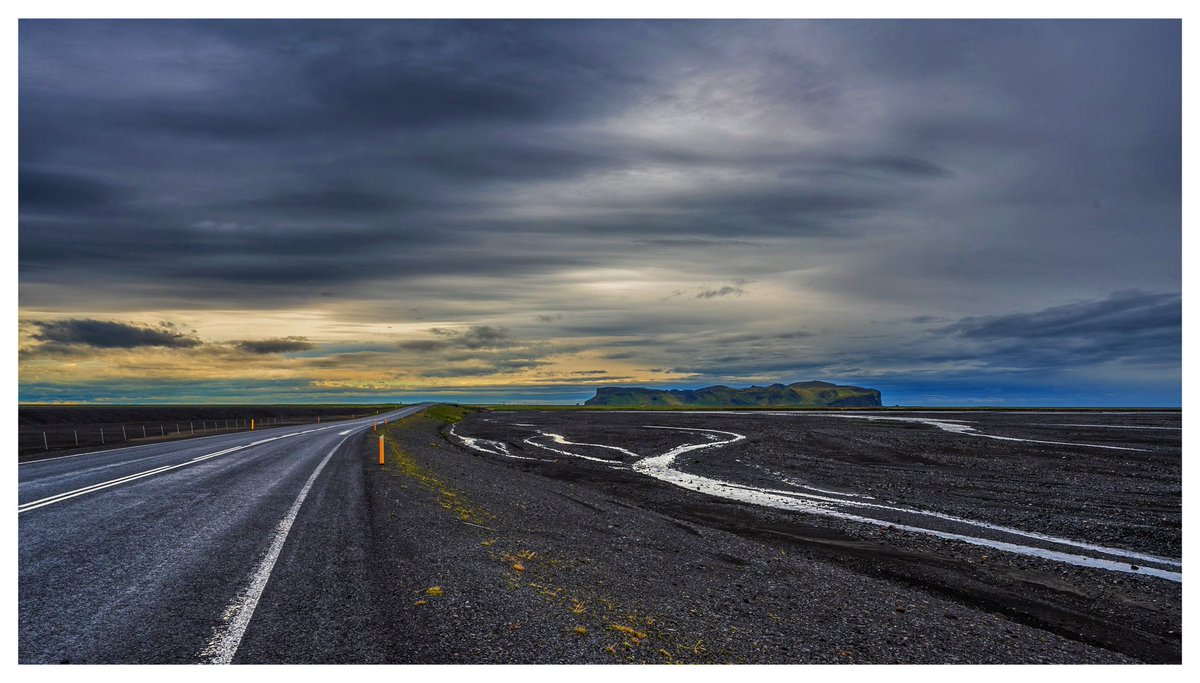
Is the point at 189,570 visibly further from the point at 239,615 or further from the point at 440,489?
the point at 440,489

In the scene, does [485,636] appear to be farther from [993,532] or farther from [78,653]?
[993,532]

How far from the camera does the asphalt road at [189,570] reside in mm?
7148

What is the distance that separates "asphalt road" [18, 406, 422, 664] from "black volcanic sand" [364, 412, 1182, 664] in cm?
88

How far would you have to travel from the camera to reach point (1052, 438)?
46.0 metres

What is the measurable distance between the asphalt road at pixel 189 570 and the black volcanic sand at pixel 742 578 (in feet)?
2.87

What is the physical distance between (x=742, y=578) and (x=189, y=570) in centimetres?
972

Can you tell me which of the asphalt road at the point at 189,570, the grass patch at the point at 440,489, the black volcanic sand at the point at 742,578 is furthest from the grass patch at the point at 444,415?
the asphalt road at the point at 189,570

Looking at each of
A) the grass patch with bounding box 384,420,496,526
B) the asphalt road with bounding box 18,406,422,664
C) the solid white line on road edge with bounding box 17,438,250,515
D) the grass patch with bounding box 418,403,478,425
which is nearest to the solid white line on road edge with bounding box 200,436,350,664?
the asphalt road with bounding box 18,406,422,664

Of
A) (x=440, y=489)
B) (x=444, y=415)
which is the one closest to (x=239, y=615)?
(x=440, y=489)

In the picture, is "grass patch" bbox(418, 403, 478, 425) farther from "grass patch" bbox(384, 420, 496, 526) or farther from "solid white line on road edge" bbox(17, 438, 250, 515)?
"solid white line on road edge" bbox(17, 438, 250, 515)

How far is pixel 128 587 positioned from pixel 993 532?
20.6m

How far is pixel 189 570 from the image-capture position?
9.86 metres

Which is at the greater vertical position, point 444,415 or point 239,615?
point 239,615

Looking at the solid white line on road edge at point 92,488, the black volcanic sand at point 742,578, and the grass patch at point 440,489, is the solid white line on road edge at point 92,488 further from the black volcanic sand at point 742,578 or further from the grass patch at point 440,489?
the grass patch at point 440,489
